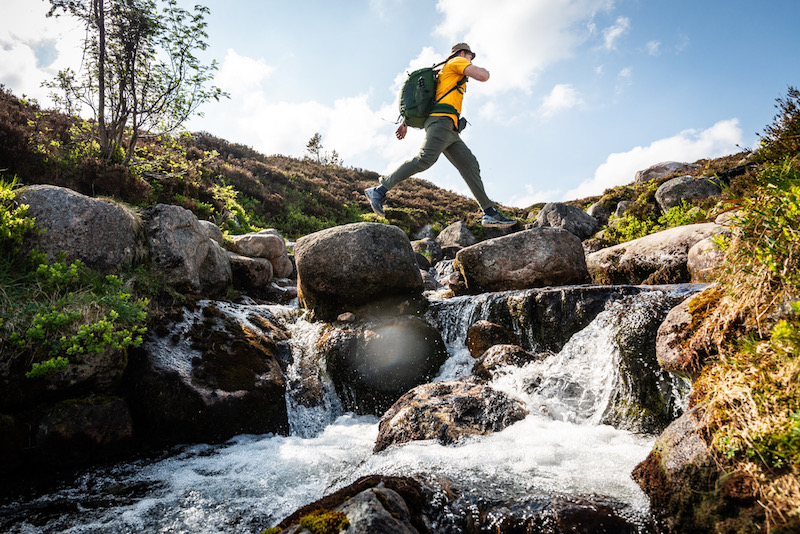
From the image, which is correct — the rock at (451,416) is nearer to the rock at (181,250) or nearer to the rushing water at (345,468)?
the rushing water at (345,468)

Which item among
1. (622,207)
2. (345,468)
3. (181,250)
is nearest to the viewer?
(345,468)

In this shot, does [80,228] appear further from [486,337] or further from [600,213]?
[600,213]

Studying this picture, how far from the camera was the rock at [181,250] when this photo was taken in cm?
622

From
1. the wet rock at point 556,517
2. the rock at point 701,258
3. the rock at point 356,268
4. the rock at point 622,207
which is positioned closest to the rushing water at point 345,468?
the wet rock at point 556,517

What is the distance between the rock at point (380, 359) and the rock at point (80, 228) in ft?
10.8

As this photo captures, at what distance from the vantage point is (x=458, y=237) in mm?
19297

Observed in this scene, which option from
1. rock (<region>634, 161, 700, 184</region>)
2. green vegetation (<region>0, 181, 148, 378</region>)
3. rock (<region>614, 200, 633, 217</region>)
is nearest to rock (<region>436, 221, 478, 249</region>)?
rock (<region>614, 200, 633, 217</region>)

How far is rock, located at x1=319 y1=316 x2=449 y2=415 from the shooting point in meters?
5.99

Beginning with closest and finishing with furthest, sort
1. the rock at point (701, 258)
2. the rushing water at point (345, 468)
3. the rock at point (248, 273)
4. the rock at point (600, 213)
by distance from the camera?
the rushing water at point (345, 468)
the rock at point (701, 258)
the rock at point (248, 273)
the rock at point (600, 213)

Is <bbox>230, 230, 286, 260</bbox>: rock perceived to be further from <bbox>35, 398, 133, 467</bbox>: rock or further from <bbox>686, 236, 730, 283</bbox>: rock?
<bbox>686, 236, 730, 283</bbox>: rock

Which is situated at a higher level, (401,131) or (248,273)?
(401,131)

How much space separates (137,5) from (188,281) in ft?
21.1

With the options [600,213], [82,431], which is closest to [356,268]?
[82,431]

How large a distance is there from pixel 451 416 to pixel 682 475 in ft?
6.78
